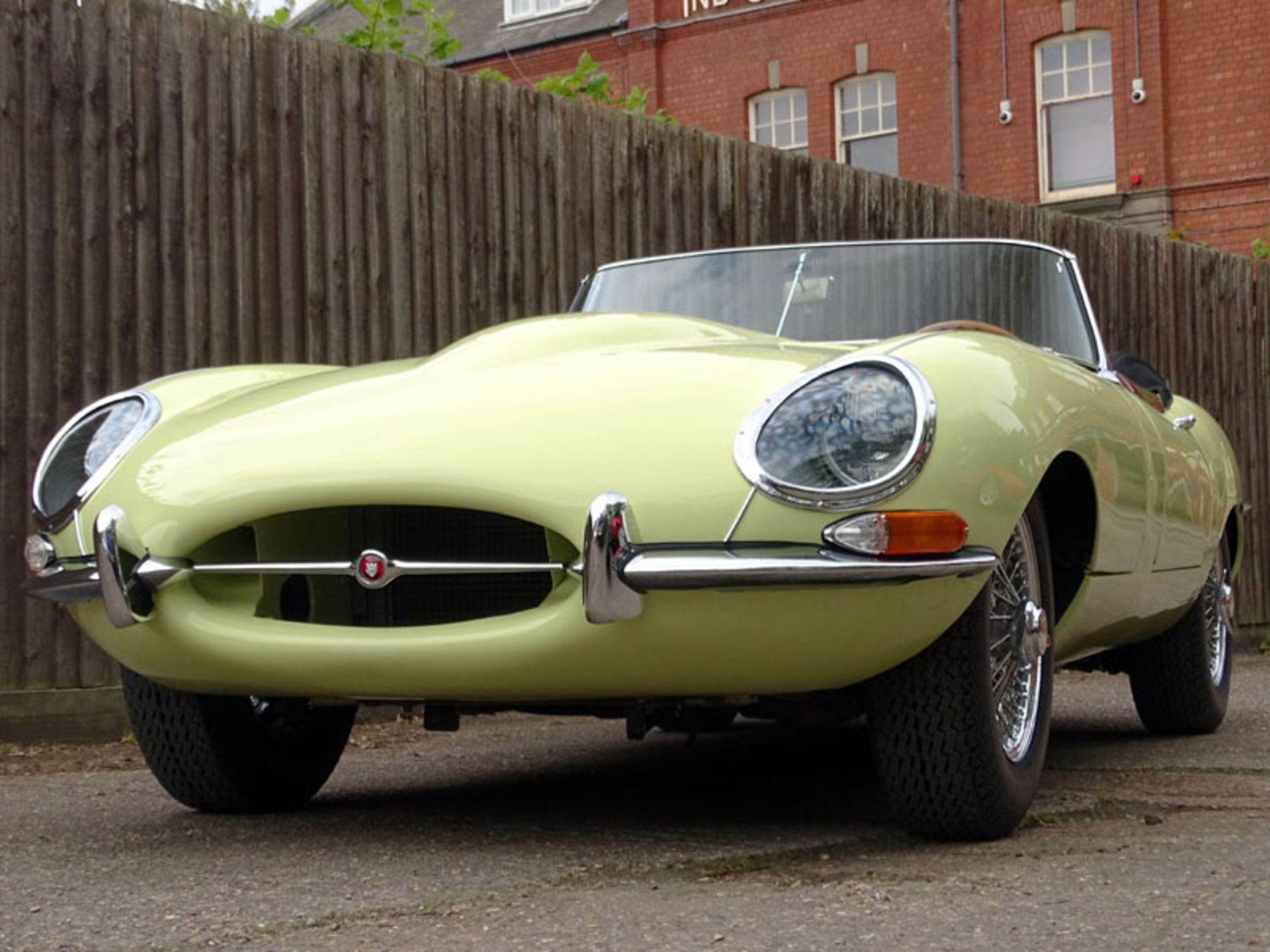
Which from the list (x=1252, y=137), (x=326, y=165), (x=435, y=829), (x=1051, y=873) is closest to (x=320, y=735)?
(x=435, y=829)

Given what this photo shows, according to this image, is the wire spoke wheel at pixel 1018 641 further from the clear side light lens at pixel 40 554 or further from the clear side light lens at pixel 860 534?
the clear side light lens at pixel 40 554

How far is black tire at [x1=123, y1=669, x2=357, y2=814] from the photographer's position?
415cm

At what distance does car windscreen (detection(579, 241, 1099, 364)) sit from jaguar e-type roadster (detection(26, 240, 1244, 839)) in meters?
0.73

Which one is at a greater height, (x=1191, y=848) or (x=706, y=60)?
(x=706, y=60)

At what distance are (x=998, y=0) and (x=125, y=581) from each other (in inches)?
895

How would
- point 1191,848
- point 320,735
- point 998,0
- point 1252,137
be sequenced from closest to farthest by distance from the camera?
point 1191,848 < point 320,735 < point 1252,137 < point 998,0

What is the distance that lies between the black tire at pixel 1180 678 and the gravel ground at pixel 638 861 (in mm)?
397

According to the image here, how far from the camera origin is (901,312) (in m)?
5.06

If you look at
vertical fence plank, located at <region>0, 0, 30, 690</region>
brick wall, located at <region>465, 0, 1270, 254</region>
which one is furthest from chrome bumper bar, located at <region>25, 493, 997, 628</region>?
brick wall, located at <region>465, 0, 1270, 254</region>

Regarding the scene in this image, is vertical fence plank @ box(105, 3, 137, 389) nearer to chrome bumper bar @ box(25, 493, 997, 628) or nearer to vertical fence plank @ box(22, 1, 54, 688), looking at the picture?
vertical fence plank @ box(22, 1, 54, 688)

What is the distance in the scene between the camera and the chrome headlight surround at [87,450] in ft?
13.0

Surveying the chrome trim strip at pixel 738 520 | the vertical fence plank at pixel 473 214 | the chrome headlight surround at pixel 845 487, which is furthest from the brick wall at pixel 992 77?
the chrome trim strip at pixel 738 520

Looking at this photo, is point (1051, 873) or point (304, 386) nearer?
point (1051, 873)

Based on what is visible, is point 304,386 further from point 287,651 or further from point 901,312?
point 901,312
